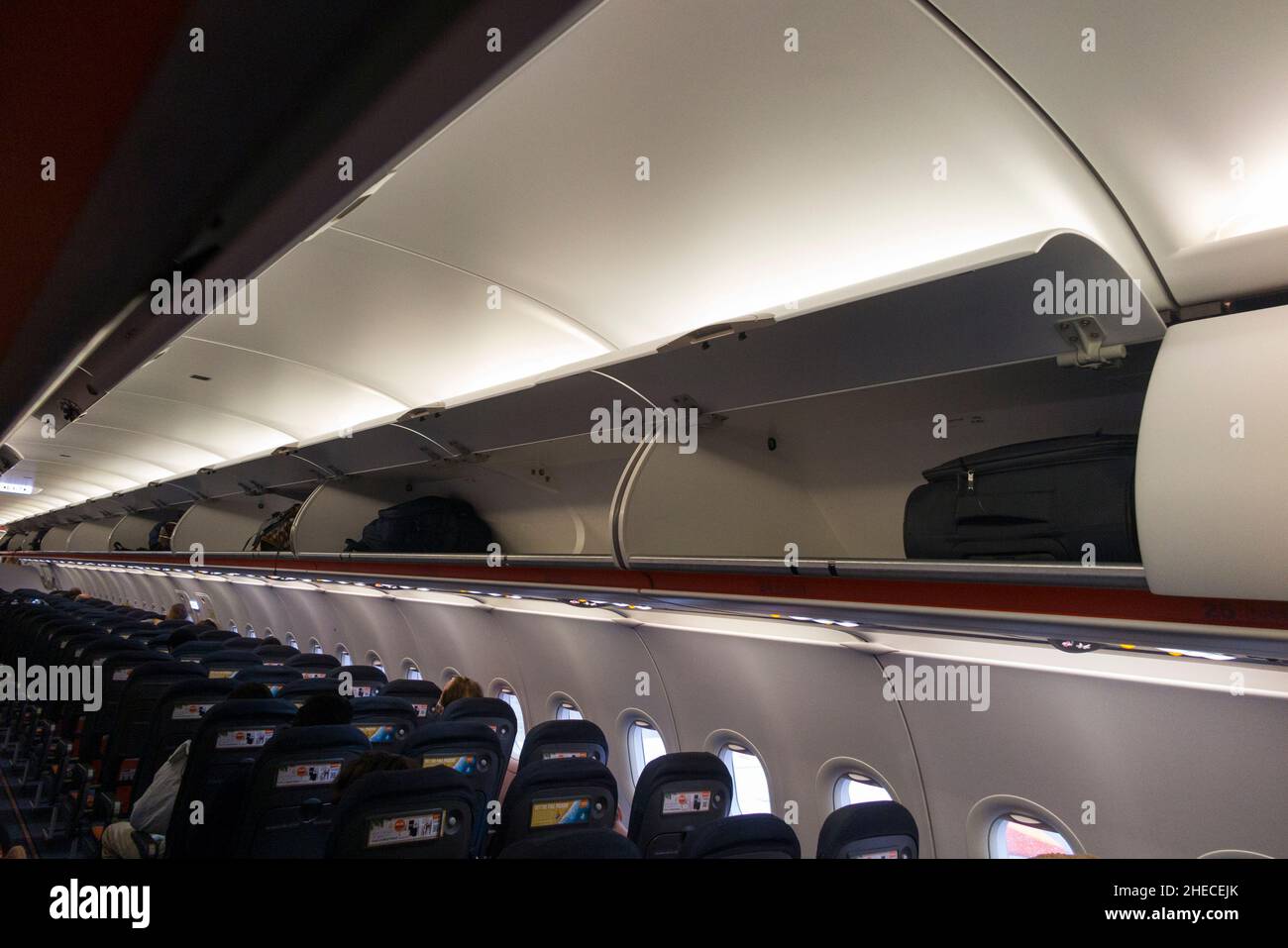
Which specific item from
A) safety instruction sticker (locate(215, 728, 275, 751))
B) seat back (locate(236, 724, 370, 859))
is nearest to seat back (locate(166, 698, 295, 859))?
safety instruction sticker (locate(215, 728, 275, 751))

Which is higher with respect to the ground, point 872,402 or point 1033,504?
point 872,402

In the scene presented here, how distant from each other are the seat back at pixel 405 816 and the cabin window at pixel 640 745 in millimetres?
3906

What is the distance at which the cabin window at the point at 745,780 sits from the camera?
21.5ft

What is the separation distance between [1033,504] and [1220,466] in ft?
2.72

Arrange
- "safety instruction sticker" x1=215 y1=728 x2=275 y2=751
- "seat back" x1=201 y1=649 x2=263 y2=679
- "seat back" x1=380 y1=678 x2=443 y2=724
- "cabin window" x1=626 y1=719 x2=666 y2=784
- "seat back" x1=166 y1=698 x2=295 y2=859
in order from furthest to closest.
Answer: "seat back" x1=380 y1=678 x2=443 y2=724
"cabin window" x1=626 y1=719 x2=666 y2=784
"seat back" x1=201 y1=649 x2=263 y2=679
"safety instruction sticker" x1=215 y1=728 x2=275 y2=751
"seat back" x1=166 y1=698 x2=295 y2=859

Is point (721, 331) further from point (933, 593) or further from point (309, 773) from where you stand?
point (309, 773)

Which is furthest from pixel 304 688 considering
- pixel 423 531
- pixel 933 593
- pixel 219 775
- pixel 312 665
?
pixel 933 593

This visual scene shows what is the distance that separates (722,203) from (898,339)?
985 mm

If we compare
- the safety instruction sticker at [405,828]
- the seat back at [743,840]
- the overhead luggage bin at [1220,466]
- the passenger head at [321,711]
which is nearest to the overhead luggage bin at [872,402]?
the overhead luggage bin at [1220,466]

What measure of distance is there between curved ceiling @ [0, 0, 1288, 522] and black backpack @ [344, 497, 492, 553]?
2.60 meters

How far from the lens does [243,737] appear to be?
5.02 m

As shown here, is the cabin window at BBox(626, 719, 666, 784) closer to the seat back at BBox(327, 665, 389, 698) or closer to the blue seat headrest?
the seat back at BBox(327, 665, 389, 698)

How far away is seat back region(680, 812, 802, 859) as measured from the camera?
3174 mm

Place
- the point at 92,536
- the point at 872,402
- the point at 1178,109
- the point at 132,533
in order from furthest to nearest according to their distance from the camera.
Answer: the point at 92,536
the point at 132,533
the point at 872,402
the point at 1178,109
